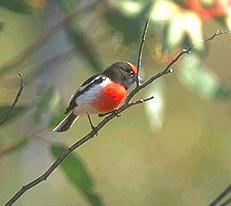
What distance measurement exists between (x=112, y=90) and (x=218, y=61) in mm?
2267

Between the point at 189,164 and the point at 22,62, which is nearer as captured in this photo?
the point at 22,62

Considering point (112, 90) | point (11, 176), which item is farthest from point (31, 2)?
point (11, 176)

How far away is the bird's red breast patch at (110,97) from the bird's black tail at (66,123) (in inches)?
1.9

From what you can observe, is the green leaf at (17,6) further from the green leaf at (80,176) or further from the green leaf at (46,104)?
the green leaf at (80,176)

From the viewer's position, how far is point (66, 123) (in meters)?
1.92

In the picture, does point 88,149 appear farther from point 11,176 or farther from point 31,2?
point 31,2

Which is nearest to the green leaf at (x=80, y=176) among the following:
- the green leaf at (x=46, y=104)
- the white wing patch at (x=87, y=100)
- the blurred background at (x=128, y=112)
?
the blurred background at (x=128, y=112)

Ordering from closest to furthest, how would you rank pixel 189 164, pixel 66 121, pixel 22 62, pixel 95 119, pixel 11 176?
pixel 66 121, pixel 22 62, pixel 95 119, pixel 11 176, pixel 189 164

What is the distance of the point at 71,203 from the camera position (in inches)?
179

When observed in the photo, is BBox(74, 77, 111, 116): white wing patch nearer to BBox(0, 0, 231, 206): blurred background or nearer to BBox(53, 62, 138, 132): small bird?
BBox(53, 62, 138, 132): small bird

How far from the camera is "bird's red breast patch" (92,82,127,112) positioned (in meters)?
1.91

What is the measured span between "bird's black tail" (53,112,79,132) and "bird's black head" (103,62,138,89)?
0.10m

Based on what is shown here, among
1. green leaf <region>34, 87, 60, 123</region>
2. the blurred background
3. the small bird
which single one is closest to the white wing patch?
the small bird

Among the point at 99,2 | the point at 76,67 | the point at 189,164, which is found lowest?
the point at 189,164
